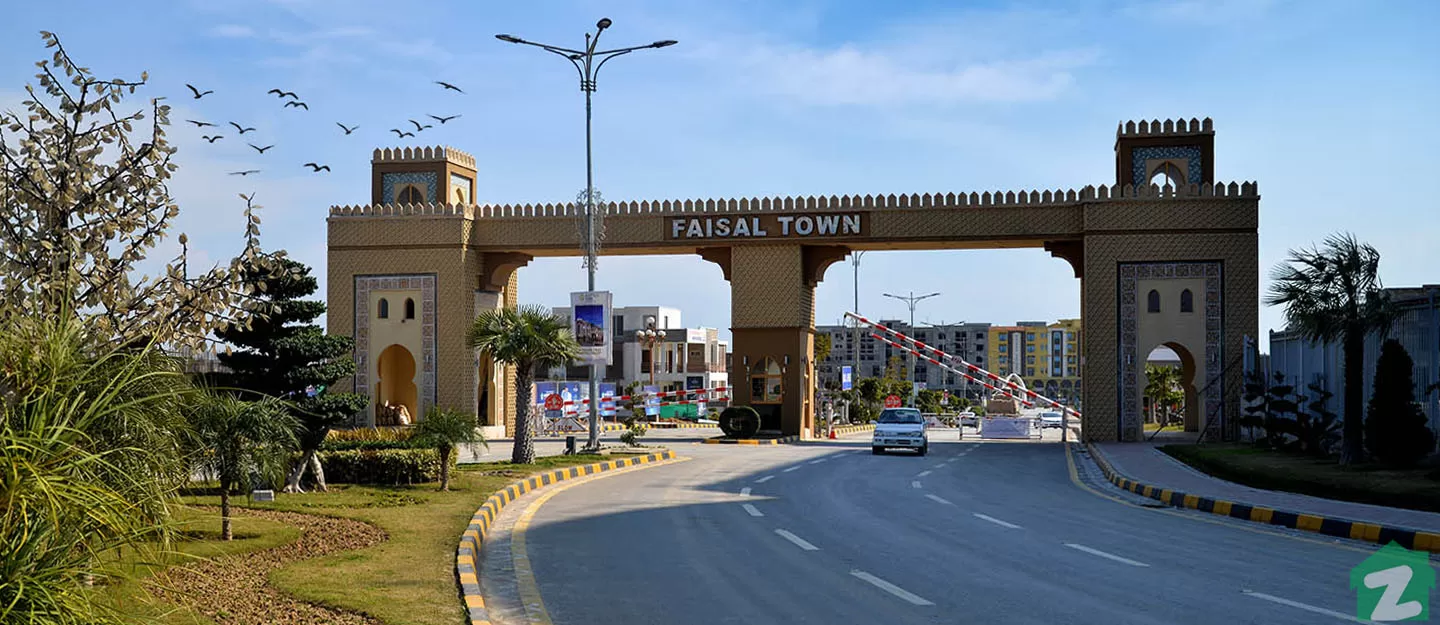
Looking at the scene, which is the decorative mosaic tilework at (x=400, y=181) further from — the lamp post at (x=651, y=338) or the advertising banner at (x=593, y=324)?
the lamp post at (x=651, y=338)

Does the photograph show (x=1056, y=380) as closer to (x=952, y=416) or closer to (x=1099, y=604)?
(x=952, y=416)

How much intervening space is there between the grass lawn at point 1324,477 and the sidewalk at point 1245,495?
0.75 feet

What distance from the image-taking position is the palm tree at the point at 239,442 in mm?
12664

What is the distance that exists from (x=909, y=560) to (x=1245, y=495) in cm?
867

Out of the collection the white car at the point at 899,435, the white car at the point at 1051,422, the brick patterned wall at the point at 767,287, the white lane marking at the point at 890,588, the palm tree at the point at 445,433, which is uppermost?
the brick patterned wall at the point at 767,287

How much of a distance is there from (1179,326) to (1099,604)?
2895 cm

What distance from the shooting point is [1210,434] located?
119 ft

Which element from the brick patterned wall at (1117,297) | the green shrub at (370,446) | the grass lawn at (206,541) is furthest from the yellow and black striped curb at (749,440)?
the grass lawn at (206,541)

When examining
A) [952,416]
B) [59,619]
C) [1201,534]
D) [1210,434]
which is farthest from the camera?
[952,416]

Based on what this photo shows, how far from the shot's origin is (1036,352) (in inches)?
7121

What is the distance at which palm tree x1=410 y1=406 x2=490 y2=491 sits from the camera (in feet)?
63.7

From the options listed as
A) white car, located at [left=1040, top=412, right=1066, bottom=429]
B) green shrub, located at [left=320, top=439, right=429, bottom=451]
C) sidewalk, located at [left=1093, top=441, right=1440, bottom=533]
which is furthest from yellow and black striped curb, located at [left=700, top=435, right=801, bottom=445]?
white car, located at [left=1040, top=412, right=1066, bottom=429]

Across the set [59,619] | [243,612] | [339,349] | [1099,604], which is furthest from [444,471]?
[59,619]

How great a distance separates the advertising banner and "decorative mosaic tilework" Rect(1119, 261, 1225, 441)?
16348mm
